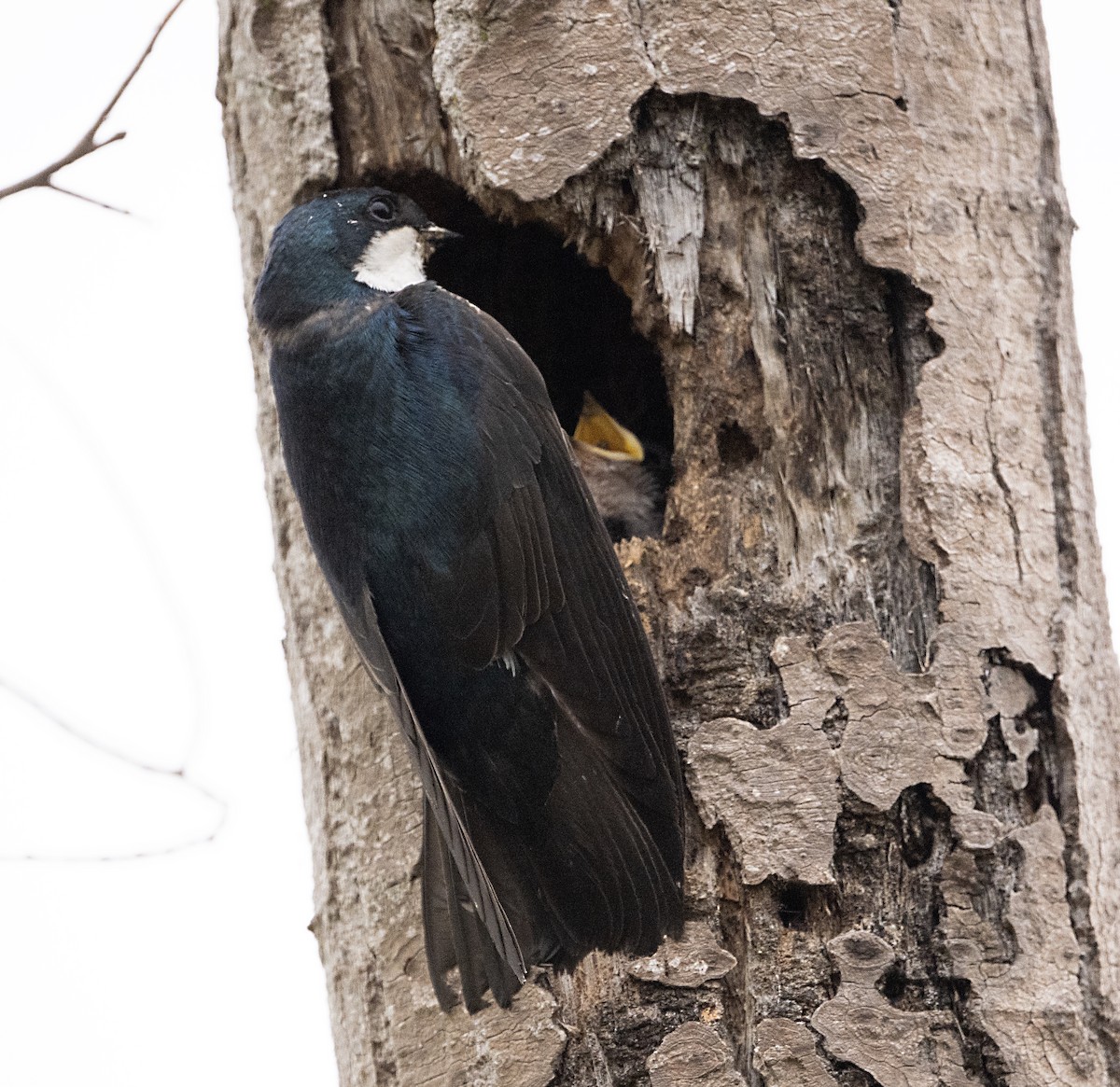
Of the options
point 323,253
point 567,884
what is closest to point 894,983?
point 567,884

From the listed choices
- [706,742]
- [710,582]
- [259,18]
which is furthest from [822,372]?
[259,18]

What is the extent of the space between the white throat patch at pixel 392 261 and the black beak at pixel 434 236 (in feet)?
0.04

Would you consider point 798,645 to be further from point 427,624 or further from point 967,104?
point 967,104

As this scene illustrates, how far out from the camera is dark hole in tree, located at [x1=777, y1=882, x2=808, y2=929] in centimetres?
195

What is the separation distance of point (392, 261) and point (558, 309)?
0.66 metres

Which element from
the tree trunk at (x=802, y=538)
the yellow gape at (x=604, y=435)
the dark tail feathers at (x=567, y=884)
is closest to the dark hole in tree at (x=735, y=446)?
the tree trunk at (x=802, y=538)

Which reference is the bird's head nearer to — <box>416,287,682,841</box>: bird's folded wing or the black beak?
the black beak

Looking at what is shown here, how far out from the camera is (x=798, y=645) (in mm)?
2033

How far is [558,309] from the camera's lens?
3.09 m

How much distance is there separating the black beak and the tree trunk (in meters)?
0.07

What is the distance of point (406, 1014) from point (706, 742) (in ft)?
1.80

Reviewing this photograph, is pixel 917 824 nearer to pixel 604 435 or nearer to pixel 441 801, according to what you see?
pixel 441 801

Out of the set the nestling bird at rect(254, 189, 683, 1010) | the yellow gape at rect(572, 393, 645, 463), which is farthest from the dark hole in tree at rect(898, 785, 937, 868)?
the yellow gape at rect(572, 393, 645, 463)

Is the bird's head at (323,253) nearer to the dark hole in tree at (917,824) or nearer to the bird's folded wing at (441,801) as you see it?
the bird's folded wing at (441,801)
